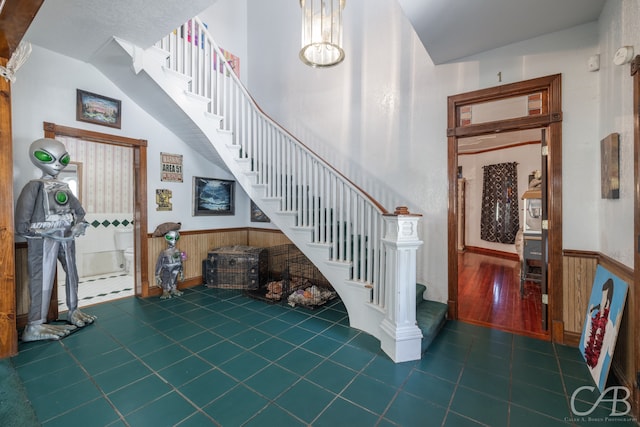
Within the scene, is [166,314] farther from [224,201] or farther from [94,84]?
[94,84]

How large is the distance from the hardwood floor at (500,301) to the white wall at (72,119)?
4.26 m

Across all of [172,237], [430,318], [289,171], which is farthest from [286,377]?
[172,237]

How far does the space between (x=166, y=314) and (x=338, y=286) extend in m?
2.12

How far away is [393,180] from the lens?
368cm

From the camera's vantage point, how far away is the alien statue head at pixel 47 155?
105 inches

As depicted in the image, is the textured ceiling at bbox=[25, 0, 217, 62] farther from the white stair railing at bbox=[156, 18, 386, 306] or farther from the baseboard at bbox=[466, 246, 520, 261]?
the baseboard at bbox=[466, 246, 520, 261]

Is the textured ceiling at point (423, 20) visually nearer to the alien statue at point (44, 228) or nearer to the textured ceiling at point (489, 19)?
the textured ceiling at point (489, 19)

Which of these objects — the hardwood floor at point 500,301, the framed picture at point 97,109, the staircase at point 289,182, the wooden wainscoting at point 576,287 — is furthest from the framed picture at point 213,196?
the wooden wainscoting at point 576,287

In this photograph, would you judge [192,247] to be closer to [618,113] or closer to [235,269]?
[235,269]

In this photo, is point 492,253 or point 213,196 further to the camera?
point 492,253

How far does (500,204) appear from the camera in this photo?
7.05 metres

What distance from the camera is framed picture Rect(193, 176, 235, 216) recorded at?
4547mm

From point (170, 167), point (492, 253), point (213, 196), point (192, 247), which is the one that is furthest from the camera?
point (492, 253)

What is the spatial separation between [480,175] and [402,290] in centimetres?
659
